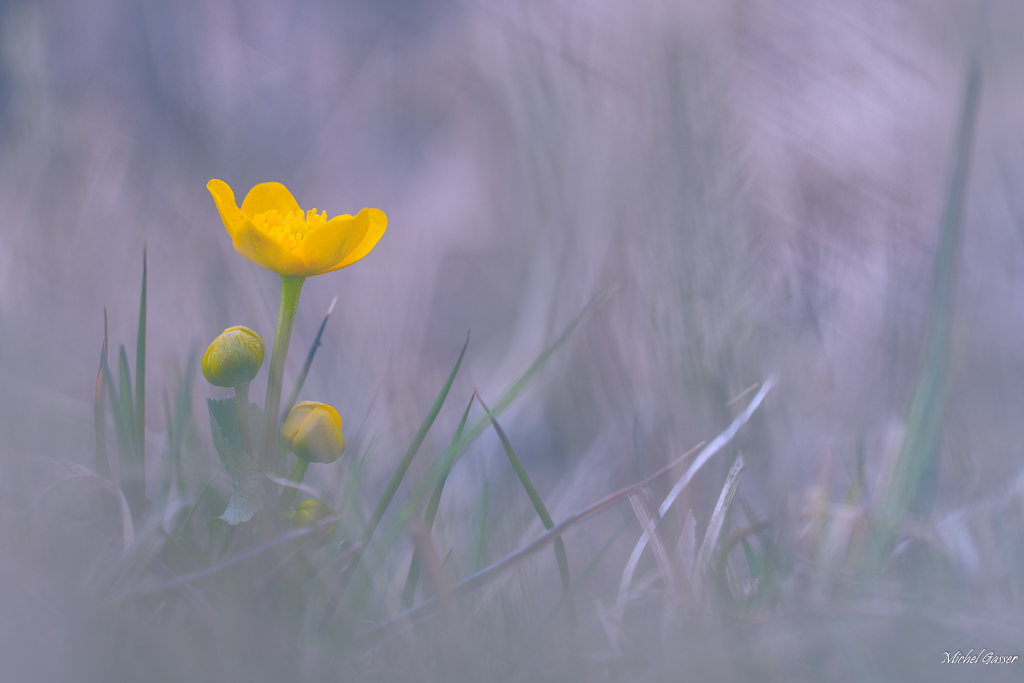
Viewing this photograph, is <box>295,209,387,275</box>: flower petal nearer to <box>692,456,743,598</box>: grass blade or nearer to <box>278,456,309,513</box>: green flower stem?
<box>278,456,309,513</box>: green flower stem

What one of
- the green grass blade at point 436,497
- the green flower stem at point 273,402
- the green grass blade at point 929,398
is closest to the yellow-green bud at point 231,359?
the green flower stem at point 273,402

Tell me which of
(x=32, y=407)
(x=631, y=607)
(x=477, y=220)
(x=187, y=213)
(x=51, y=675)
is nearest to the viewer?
(x=51, y=675)

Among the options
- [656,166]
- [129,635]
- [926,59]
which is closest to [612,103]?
[656,166]

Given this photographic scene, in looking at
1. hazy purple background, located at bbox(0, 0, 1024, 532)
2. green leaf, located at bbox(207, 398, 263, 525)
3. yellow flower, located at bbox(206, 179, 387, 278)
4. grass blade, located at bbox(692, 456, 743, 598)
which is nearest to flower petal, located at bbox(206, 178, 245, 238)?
yellow flower, located at bbox(206, 179, 387, 278)

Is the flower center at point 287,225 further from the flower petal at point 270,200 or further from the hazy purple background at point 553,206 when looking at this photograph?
the hazy purple background at point 553,206

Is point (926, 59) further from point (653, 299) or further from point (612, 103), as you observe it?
point (653, 299)

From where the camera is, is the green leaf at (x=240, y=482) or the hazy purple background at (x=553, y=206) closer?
the green leaf at (x=240, y=482)
